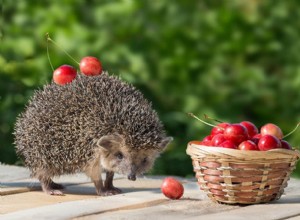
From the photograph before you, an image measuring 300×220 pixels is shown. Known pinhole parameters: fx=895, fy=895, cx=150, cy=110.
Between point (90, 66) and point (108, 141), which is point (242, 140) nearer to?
point (108, 141)

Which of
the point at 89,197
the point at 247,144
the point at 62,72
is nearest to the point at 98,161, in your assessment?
the point at 89,197

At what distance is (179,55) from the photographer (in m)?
8.66

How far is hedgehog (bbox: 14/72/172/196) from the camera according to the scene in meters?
5.71

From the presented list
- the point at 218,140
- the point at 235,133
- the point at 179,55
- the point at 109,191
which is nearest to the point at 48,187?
the point at 109,191

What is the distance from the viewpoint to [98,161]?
229 inches

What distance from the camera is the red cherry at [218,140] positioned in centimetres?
530

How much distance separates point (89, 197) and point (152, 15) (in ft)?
11.4

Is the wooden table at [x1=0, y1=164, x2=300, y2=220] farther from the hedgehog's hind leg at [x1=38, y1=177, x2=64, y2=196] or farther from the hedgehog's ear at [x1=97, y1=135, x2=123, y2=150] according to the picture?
the hedgehog's ear at [x1=97, y1=135, x2=123, y2=150]

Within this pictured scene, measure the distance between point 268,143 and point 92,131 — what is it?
3.83 feet

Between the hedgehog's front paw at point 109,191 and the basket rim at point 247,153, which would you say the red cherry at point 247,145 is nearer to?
the basket rim at point 247,153

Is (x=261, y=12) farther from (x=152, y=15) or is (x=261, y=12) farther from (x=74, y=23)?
(x=74, y=23)

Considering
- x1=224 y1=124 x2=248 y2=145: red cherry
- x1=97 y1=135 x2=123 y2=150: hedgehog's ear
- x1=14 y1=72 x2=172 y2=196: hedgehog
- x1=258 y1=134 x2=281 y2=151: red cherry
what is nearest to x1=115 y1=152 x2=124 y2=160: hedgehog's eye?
x1=14 y1=72 x2=172 y2=196: hedgehog

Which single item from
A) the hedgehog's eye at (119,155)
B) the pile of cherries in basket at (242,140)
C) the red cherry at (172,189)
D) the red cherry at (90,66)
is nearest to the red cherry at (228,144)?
the pile of cherries in basket at (242,140)

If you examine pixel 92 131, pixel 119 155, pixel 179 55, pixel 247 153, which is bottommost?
pixel 247 153
